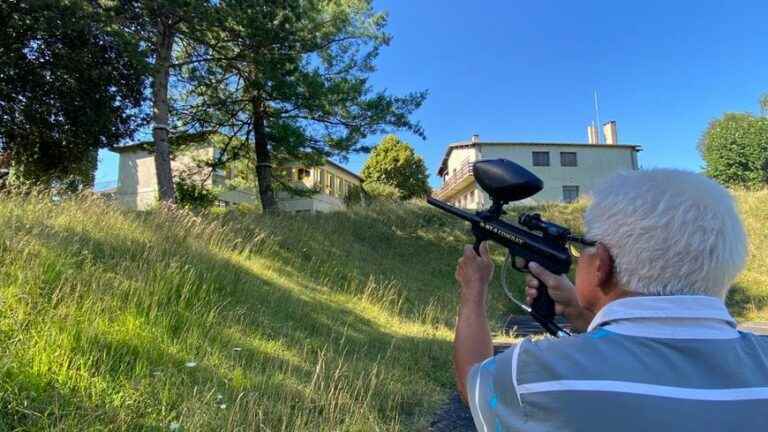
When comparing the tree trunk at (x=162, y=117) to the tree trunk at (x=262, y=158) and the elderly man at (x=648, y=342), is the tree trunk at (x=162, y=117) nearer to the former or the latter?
Answer: the tree trunk at (x=262, y=158)

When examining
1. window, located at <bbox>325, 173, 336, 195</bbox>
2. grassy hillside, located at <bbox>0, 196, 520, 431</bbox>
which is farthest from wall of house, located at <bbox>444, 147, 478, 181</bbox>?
grassy hillside, located at <bbox>0, 196, 520, 431</bbox>

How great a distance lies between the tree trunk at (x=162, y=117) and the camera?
1081 centimetres

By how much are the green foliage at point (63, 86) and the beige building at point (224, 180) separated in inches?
47.0

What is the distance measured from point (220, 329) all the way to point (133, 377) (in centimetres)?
130

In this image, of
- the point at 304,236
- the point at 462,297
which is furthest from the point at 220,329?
the point at 304,236

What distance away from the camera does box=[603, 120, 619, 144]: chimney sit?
3947 centimetres

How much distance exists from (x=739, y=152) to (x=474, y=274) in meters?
37.8

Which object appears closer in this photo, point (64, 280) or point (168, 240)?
point (64, 280)

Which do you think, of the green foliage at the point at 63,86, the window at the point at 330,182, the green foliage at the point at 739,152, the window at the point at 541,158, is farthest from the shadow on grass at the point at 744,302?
the window at the point at 330,182

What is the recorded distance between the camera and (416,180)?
37.9 m

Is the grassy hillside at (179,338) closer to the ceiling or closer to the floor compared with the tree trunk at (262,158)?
closer to the floor

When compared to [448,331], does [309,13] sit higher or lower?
higher

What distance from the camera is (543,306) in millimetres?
1682

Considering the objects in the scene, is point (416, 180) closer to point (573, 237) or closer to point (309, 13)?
point (309, 13)
